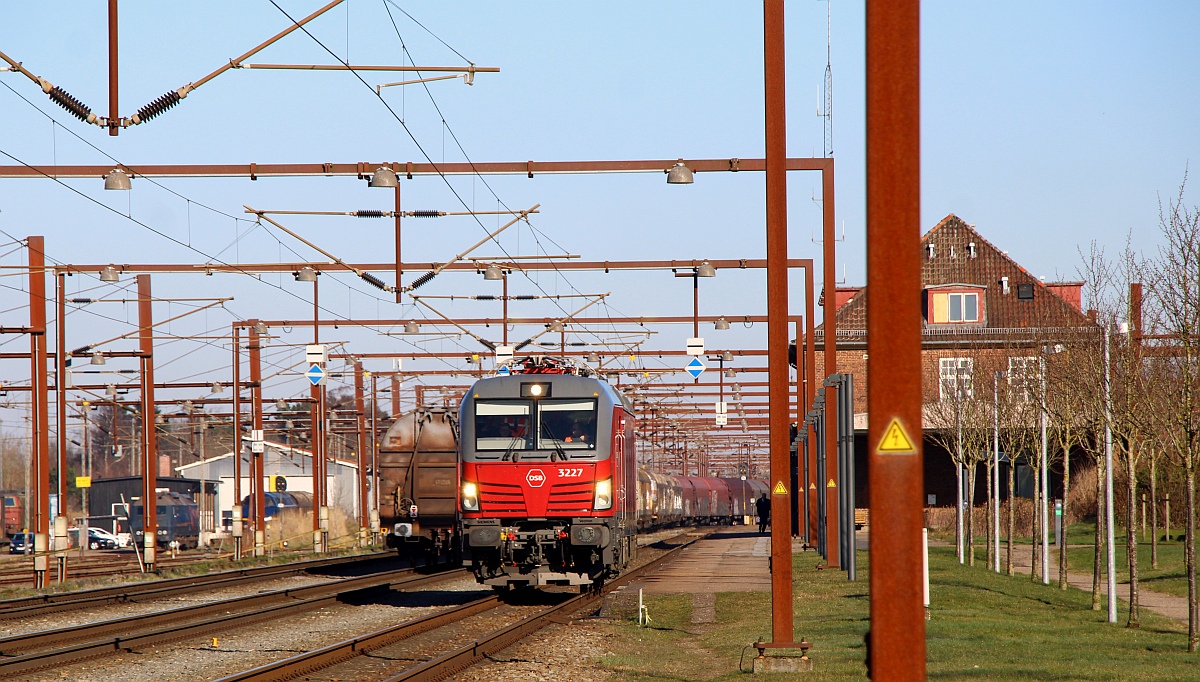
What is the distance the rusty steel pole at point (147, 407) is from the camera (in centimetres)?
3262

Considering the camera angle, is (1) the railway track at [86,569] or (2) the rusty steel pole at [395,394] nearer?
(1) the railway track at [86,569]

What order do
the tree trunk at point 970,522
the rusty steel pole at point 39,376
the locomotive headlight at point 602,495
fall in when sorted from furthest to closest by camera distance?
the tree trunk at point 970,522 < the rusty steel pole at point 39,376 < the locomotive headlight at point 602,495

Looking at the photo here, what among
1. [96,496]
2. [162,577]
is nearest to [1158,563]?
[162,577]

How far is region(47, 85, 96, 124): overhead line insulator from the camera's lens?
44.2 feet

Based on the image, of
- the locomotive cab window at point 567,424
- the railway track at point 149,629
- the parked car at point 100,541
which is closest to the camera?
the railway track at point 149,629

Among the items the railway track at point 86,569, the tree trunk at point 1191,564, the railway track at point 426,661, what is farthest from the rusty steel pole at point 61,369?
the tree trunk at point 1191,564

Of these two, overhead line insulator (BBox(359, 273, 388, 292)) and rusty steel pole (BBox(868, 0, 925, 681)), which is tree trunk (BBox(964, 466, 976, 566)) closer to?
overhead line insulator (BBox(359, 273, 388, 292))

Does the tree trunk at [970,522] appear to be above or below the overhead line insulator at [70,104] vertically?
below

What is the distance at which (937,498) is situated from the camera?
54.6 metres

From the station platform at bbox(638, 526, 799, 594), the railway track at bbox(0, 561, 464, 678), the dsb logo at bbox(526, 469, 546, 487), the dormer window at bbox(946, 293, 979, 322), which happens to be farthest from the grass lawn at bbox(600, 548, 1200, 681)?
the dormer window at bbox(946, 293, 979, 322)

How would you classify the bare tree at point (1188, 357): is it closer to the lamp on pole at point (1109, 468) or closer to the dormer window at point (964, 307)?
the lamp on pole at point (1109, 468)

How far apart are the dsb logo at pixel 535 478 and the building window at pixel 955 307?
137ft

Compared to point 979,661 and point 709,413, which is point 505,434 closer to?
point 979,661

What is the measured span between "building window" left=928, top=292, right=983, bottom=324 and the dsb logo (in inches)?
1640
